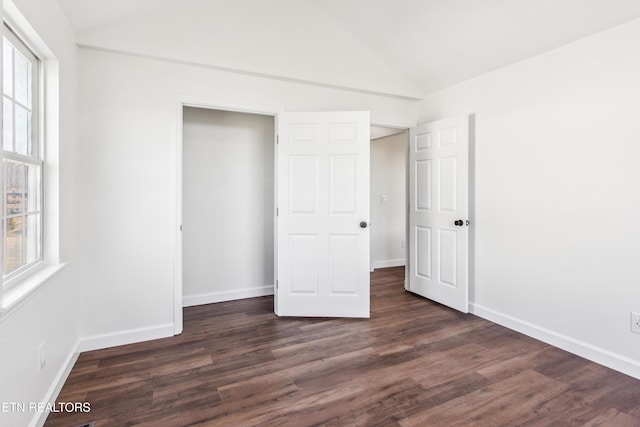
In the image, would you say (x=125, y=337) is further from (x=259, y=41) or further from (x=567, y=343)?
(x=567, y=343)

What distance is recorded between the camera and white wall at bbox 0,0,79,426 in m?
1.41

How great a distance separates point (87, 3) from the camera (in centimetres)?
212

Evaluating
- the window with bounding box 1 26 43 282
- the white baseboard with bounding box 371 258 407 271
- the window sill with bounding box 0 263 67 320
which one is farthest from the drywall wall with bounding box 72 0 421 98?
the white baseboard with bounding box 371 258 407 271

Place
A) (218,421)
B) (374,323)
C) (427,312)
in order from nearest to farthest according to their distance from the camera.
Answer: (218,421)
(374,323)
(427,312)

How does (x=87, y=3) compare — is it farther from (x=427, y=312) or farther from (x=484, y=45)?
(x=427, y=312)

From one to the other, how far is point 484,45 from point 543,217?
1.58 metres

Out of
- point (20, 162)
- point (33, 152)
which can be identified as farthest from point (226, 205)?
point (20, 162)

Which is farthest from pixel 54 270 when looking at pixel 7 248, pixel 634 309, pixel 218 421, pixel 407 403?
pixel 634 309

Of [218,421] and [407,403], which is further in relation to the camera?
[407,403]

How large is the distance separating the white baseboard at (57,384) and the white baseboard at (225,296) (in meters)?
1.16

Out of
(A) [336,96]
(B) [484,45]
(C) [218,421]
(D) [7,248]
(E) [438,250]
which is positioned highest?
(B) [484,45]

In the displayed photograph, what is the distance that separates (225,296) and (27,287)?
2.19m

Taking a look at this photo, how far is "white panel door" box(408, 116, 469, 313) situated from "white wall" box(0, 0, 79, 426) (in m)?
3.26

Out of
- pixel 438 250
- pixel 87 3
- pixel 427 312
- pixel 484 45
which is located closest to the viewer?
pixel 87 3
